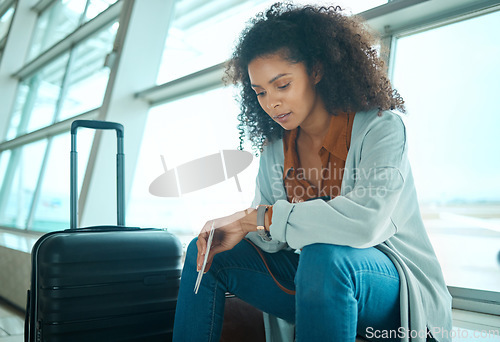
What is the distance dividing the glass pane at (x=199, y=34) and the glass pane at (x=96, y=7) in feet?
2.94

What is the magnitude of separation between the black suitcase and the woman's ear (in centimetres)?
71

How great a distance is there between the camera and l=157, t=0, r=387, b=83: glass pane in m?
2.69

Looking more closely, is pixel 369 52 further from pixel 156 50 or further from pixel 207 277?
pixel 156 50

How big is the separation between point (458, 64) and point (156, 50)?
2.09m

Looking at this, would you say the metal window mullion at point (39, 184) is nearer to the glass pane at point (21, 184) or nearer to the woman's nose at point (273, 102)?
the glass pane at point (21, 184)

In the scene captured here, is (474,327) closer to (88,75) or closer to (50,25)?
(88,75)

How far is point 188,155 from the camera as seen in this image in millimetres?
2688

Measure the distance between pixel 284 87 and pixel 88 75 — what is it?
3327 millimetres

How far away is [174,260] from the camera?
1.42m

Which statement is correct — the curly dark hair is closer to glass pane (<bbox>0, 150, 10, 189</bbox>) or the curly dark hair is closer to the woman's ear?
the woman's ear

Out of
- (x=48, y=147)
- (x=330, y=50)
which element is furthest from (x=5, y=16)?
(x=330, y=50)

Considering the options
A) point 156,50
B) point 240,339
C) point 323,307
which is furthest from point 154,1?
point 323,307

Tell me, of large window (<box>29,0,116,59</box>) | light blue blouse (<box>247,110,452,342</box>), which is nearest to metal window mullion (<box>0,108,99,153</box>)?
large window (<box>29,0,116,59</box>)

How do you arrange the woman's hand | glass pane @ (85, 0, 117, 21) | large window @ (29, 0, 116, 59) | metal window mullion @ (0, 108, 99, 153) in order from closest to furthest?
1. the woman's hand
2. metal window mullion @ (0, 108, 99, 153)
3. glass pane @ (85, 0, 117, 21)
4. large window @ (29, 0, 116, 59)
